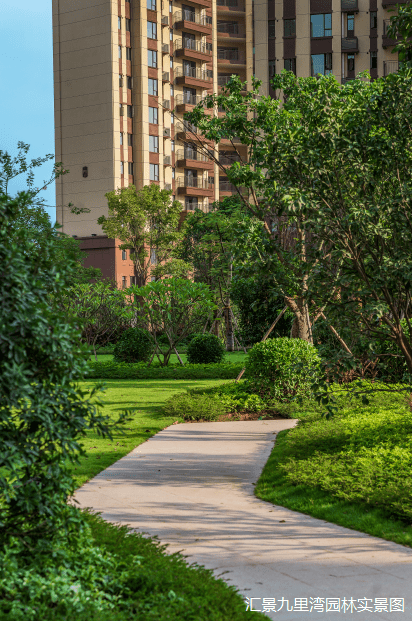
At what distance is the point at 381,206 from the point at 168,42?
50.3m

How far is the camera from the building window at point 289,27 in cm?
5378

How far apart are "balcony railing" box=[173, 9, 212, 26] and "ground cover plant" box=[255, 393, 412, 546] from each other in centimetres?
5054

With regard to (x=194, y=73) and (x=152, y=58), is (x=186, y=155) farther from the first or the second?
(x=152, y=58)

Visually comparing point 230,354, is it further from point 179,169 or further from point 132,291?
point 179,169

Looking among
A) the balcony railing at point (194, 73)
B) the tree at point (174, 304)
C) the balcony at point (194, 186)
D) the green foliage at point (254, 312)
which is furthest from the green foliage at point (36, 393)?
the balcony railing at point (194, 73)

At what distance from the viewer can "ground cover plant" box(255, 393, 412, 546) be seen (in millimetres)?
6098

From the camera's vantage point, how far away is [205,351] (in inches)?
954

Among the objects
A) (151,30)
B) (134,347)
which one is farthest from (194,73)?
(134,347)

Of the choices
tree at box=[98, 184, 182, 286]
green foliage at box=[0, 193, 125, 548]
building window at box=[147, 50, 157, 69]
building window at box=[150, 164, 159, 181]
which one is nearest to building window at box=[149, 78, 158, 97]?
building window at box=[147, 50, 157, 69]

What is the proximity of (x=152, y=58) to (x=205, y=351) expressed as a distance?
112 feet

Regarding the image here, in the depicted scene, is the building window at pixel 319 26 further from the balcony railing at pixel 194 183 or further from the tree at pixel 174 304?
the tree at pixel 174 304

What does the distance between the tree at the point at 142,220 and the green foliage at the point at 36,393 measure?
37.5 m

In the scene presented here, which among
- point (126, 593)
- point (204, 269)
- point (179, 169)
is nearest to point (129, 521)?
point (126, 593)

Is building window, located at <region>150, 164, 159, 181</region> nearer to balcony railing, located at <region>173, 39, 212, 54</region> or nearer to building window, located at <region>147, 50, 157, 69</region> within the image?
building window, located at <region>147, 50, 157, 69</region>
